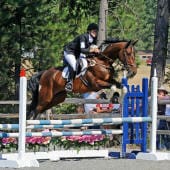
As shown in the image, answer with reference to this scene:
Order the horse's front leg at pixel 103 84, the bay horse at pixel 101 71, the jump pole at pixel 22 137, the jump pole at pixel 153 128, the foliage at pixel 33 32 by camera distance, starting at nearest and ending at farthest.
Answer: the jump pole at pixel 22 137, the jump pole at pixel 153 128, the horse's front leg at pixel 103 84, the bay horse at pixel 101 71, the foliage at pixel 33 32

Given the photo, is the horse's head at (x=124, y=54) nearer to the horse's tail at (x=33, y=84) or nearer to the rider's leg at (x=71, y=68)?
the rider's leg at (x=71, y=68)

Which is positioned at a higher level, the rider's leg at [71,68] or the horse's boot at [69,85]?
the rider's leg at [71,68]

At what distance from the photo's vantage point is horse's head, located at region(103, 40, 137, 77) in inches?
539

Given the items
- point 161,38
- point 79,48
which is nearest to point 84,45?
point 79,48

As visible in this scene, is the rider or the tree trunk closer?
the rider

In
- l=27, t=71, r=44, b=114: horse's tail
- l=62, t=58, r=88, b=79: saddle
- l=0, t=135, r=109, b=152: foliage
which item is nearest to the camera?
l=0, t=135, r=109, b=152: foliage

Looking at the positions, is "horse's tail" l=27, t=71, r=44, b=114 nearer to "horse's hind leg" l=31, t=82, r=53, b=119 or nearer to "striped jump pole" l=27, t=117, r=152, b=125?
"horse's hind leg" l=31, t=82, r=53, b=119

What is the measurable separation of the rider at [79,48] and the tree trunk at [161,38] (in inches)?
188

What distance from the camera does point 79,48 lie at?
13.9m

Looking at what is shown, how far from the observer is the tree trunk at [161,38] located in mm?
18422

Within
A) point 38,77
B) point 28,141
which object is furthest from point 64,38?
point 28,141

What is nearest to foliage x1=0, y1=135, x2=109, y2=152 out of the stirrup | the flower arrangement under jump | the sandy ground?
the flower arrangement under jump

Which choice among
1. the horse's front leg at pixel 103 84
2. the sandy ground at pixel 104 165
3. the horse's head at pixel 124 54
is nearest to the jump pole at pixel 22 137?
the sandy ground at pixel 104 165

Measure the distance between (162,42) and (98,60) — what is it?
523 centimetres
